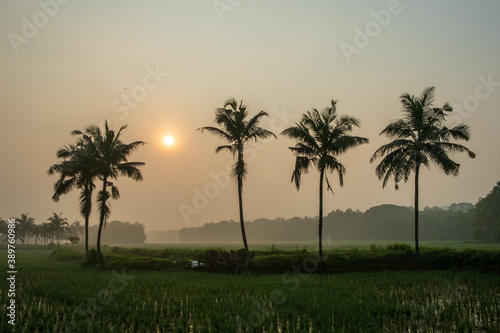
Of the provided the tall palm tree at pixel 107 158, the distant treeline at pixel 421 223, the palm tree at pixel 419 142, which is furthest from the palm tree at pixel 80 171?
the distant treeline at pixel 421 223

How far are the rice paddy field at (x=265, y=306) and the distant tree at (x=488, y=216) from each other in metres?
70.9

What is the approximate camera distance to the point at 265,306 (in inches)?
488

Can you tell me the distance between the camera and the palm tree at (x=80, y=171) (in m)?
30.0

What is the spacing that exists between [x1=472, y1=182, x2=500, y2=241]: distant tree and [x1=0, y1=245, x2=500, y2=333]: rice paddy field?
70.9m

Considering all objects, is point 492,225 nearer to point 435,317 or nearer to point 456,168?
point 456,168

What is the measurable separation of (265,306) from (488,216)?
278ft

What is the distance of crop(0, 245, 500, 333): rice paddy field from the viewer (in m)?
10.1

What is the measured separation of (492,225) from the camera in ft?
252

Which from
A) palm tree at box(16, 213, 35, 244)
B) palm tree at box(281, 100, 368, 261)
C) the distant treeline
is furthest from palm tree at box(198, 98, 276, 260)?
palm tree at box(16, 213, 35, 244)

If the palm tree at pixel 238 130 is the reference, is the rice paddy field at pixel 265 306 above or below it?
below

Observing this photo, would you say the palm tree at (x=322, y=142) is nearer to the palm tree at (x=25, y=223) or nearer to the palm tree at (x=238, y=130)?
the palm tree at (x=238, y=130)

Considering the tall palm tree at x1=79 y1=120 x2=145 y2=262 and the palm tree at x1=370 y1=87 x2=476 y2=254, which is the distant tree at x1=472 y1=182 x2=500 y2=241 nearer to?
the palm tree at x1=370 y1=87 x2=476 y2=254

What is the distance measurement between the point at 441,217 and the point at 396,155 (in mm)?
124997

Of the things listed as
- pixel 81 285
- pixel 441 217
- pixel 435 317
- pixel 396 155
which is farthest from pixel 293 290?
pixel 441 217
